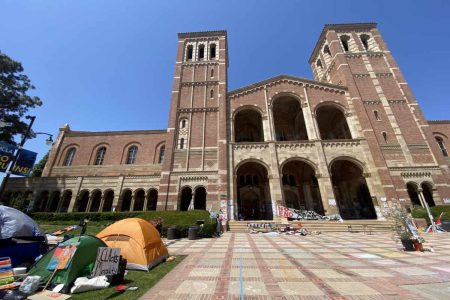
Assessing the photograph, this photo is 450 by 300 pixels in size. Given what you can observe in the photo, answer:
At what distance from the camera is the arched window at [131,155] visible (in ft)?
92.1

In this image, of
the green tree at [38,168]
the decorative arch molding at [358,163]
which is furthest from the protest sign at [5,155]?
the green tree at [38,168]

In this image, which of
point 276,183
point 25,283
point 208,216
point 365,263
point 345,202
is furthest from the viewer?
point 345,202

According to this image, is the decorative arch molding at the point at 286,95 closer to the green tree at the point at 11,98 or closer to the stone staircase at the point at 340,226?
the stone staircase at the point at 340,226

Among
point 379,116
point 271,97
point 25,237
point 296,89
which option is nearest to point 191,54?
point 271,97

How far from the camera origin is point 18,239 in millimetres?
6715

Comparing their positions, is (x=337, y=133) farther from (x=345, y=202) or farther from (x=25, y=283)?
(x=25, y=283)

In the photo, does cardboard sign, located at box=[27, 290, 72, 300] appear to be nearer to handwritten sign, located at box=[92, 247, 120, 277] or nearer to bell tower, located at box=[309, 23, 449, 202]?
handwritten sign, located at box=[92, 247, 120, 277]

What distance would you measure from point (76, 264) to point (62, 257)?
0.41 metres

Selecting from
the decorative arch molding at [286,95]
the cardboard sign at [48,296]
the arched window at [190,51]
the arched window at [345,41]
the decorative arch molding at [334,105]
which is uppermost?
the arched window at [345,41]

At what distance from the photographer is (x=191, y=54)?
3002 centimetres

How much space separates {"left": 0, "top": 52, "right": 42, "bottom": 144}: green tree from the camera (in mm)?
21125

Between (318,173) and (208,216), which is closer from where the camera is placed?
(208,216)

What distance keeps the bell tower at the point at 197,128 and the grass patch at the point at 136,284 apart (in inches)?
520

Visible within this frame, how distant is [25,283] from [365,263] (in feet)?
31.4
